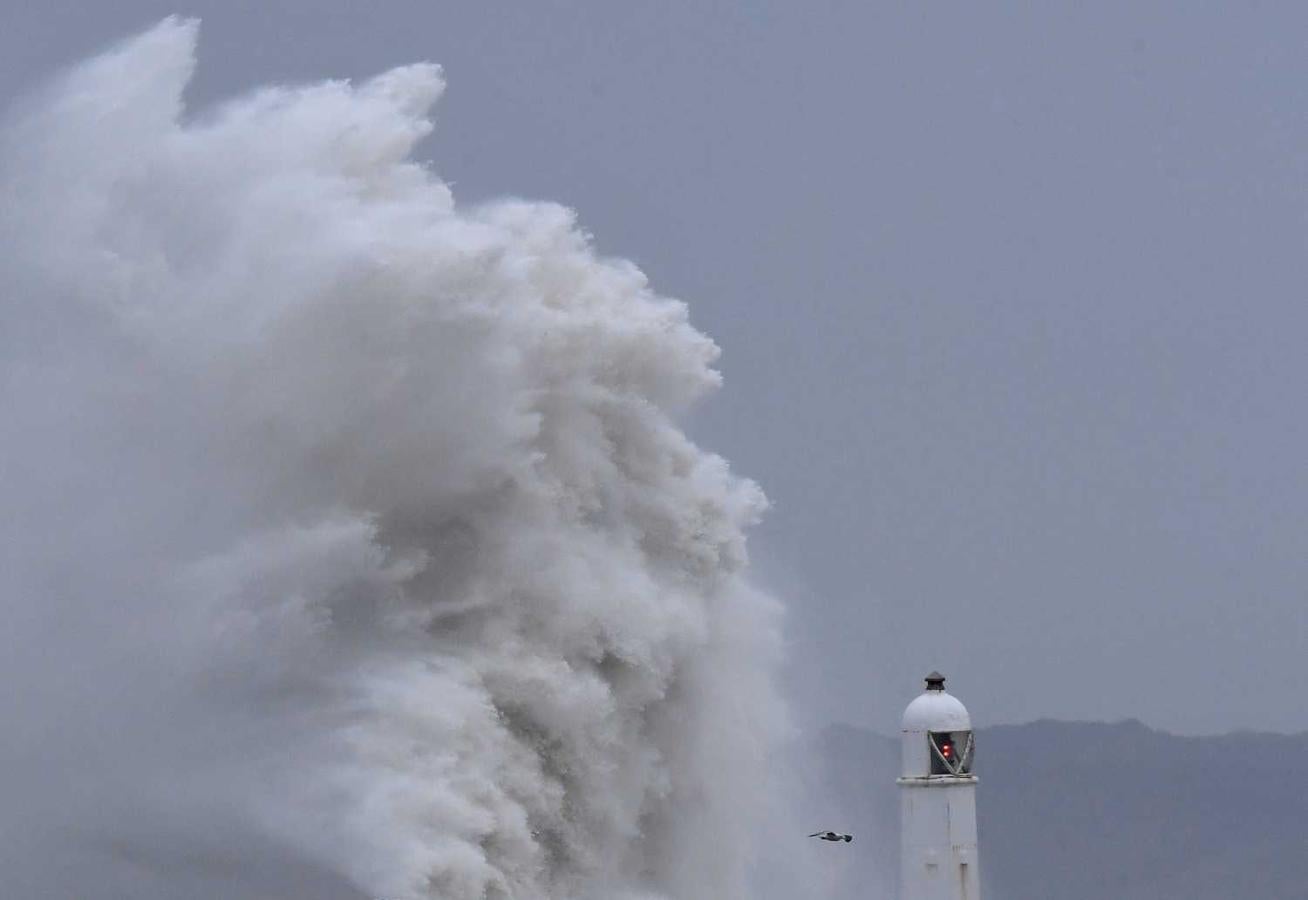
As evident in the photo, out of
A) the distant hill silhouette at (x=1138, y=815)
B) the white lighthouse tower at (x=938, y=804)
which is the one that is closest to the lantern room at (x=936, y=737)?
the white lighthouse tower at (x=938, y=804)

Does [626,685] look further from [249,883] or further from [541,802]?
[249,883]

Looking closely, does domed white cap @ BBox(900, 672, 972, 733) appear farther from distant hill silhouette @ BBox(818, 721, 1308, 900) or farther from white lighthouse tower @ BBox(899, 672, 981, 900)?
distant hill silhouette @ BBox(818, 721, 1308, 900)

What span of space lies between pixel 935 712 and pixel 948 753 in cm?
71

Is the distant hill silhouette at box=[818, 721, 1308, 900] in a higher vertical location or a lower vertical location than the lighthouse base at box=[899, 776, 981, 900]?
higher

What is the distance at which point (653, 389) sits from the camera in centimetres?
5025

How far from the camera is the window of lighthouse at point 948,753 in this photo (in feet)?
145

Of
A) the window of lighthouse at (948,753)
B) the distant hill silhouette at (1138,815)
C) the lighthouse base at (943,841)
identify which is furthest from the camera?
the distant hill silhouette at (1138,815)

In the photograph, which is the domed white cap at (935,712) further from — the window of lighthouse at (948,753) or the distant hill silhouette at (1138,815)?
the distant hill silhouette at (1138,815)

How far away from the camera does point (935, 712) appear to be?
145 ft

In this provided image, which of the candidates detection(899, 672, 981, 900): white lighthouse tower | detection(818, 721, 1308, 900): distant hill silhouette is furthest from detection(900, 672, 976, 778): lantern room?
detection(818, 721, 1308, 900): distant hill silhouette

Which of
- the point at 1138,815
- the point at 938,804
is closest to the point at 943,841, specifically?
the point at 938,804

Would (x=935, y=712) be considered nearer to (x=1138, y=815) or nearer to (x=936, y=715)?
(x=936, y=715)

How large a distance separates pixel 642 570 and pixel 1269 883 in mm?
106185

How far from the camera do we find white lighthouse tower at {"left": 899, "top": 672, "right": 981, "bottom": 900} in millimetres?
43688
